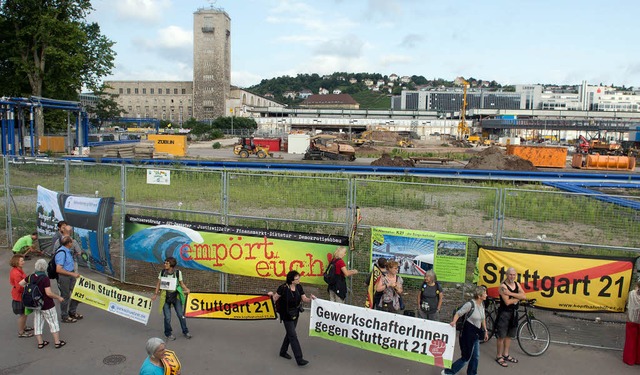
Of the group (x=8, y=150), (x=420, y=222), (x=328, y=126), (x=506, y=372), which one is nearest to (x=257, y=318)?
(x=506, y=372)

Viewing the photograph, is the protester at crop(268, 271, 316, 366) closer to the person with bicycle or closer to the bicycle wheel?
the person with bicycle

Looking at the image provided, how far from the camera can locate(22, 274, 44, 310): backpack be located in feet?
25.5

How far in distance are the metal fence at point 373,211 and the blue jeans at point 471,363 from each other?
2.23m

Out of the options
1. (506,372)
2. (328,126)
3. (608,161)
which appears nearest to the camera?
(506,372)

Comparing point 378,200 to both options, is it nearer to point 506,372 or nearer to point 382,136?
point 506,372

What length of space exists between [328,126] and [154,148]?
278 ft

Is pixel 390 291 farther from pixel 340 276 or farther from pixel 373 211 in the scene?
pixel 373 211

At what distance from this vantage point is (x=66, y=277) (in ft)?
29.5

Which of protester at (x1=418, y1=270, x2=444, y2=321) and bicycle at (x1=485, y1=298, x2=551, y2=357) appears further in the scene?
bicycle at (x1=485, y1=298, x2=551, y2=357)

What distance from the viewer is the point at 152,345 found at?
5.20m

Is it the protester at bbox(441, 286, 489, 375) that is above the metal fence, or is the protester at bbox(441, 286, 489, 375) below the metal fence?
below

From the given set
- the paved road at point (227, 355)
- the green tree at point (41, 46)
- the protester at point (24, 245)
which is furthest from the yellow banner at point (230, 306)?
the green tree at point (41, 46)

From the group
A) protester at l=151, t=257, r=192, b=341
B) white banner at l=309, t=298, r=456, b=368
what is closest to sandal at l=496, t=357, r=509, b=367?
white banner at l=309, t=298, r=456, b=368

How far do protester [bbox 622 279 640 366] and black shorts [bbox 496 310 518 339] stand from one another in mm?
1823
